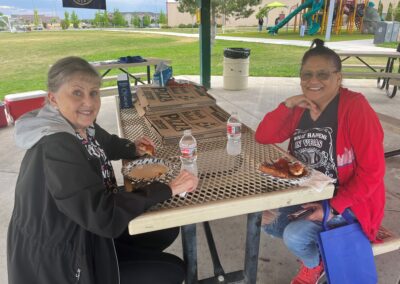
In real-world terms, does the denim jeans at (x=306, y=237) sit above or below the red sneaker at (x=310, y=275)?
above

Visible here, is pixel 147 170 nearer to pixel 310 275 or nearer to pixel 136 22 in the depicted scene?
pixel 310 275

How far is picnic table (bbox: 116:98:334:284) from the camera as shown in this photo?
1.18 m

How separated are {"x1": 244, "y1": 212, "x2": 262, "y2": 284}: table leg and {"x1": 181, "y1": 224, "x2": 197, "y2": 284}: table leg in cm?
28

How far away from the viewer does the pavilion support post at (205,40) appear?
22.9 ft

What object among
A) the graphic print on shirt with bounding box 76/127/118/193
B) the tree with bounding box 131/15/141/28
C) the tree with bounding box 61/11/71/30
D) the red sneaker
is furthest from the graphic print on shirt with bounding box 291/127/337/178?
the tree with bounding box 131/15/141/28

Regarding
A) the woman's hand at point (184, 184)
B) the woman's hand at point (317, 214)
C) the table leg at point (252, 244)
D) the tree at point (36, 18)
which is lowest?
the table leg at point (252, 244)

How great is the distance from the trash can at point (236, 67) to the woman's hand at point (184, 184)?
6.00 metres

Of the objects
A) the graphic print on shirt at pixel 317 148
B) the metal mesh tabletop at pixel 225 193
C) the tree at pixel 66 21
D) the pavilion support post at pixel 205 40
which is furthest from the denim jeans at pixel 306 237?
the tree at pixel 66 21

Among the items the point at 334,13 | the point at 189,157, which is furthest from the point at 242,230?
the point at 334,13

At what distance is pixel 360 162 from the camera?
158 cm

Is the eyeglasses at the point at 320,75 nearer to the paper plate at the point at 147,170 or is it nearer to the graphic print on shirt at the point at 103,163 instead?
the paper plate at the point at 147,170

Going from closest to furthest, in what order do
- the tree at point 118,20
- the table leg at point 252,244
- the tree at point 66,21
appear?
1. the table leg at point 252,244
2. the tree at point 66,21
3. the tree at point 118,20

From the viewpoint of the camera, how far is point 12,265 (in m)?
1.27

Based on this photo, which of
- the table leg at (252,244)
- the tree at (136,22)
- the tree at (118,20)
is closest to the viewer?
the table leg at (252,244)
